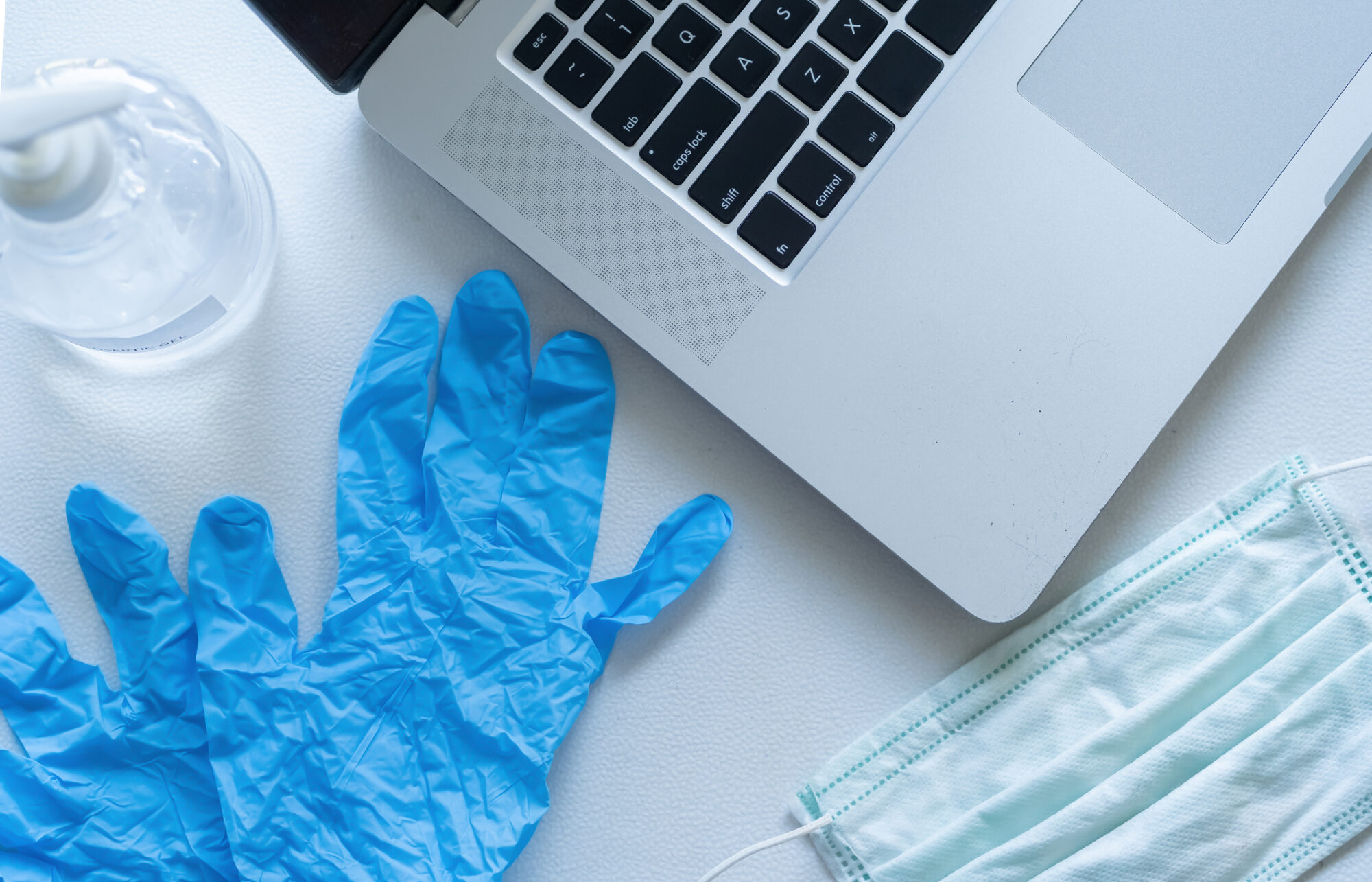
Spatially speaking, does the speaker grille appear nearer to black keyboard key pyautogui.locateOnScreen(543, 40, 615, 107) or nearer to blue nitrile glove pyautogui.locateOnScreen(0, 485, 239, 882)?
black keyboard key pyautogui.locateOnScreen(543, 40, 615, 107)

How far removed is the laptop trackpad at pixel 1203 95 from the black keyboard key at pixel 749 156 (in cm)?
14

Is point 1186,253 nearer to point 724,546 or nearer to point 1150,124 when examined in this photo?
point 1150,124

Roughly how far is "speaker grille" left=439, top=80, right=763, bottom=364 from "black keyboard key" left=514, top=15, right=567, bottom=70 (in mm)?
22

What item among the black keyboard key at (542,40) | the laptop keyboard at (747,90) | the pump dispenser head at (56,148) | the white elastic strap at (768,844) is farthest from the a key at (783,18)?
the white elastic strap at (768,844)

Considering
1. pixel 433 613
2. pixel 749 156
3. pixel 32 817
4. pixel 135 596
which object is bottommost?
pixel 32 817

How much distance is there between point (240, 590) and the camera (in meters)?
0.65

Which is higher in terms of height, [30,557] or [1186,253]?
[1186,253]

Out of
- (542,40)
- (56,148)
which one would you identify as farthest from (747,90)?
(56,148)

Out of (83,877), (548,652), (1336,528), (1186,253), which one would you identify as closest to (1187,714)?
(1336,528)

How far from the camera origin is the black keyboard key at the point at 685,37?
564 mm

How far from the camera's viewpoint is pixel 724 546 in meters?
0.66

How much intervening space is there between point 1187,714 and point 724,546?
12.2 inches

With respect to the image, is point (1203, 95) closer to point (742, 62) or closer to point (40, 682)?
point (742, 62)

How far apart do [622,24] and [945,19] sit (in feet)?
0.60
